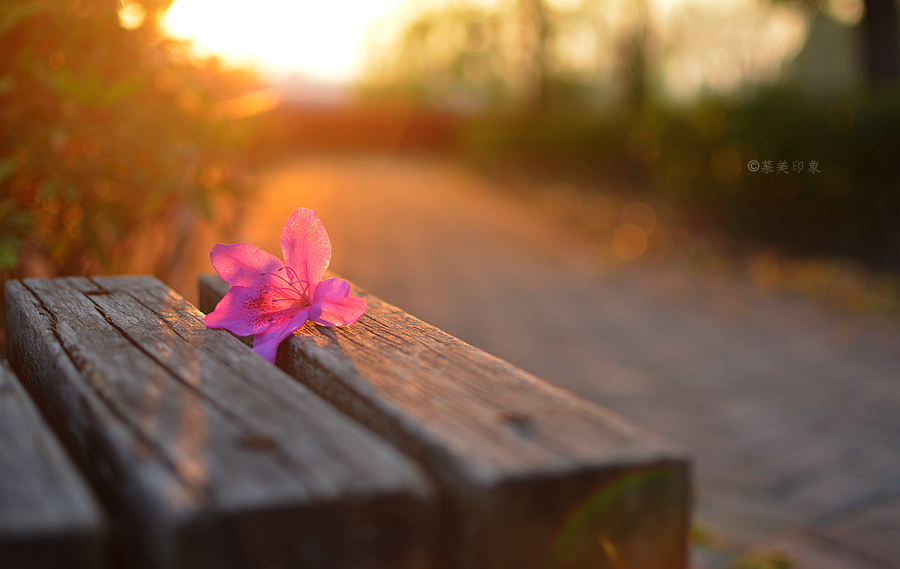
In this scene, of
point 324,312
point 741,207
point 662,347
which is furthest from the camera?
point 741,207

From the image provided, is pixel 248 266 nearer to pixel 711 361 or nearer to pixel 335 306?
pixel 335 306

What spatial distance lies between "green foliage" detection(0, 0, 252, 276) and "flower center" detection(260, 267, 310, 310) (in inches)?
32.8

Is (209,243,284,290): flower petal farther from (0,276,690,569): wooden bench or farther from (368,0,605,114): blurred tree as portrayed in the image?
(368,0,605,114): blurred tree

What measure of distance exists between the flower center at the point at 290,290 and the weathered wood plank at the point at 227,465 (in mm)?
210

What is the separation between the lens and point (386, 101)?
99.7 ft

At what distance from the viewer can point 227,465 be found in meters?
0.65

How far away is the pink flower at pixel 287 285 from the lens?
112cm

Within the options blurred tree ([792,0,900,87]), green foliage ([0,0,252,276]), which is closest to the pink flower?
green foliage ([0,0,252,276])

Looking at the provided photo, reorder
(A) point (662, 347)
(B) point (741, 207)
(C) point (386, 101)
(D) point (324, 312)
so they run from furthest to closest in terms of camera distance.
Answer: (C) point (386, 101) → (B) point (741, 207) → (A) point (662, 347) → (D) point (324, 312)

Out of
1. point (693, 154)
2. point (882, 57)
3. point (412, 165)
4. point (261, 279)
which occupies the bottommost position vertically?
point (412, 165)

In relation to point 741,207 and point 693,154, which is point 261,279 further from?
point 693,154

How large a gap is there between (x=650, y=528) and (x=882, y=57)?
31.0 feet

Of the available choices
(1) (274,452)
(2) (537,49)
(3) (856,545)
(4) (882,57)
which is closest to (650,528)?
(1) (274,452)

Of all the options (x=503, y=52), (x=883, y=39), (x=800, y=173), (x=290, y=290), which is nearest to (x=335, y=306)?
(x=290, y=290)
